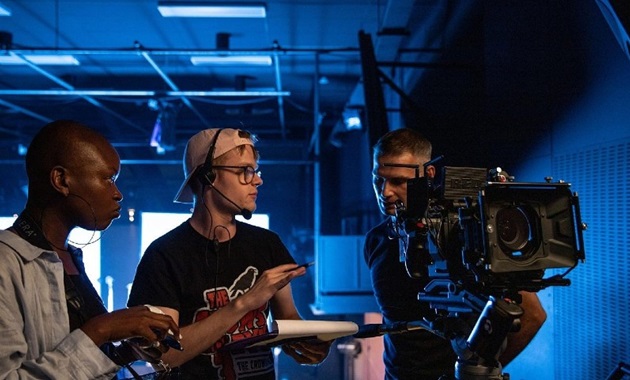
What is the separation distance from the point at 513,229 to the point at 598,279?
1459 mm

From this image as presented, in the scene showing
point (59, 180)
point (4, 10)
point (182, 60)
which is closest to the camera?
point (59, 180)

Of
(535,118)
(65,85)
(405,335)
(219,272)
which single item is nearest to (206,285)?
(219,272)

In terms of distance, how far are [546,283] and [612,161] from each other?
1.39 m

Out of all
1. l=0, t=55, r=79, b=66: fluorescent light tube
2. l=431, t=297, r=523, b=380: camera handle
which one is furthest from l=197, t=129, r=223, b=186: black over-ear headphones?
l=0, t=55, r=79, b=66: fluorescent light tube

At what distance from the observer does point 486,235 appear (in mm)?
1276

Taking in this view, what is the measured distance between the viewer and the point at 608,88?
2514 millimetres

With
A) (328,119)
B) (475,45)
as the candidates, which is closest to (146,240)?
(475,45)

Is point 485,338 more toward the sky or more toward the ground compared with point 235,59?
more toward the ground

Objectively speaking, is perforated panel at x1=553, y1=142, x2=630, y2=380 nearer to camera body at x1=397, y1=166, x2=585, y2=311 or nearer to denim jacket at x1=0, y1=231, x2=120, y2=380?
camera body at x1=397, y1=166, x2=585, y2=311

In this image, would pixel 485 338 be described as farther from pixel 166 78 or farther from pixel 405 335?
pixel 166 78

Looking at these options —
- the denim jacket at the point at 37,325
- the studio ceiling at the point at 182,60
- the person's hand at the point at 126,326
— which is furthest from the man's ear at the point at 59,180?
the studio ceiling at the point at 182,60

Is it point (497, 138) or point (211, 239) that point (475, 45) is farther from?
point (211, 239)

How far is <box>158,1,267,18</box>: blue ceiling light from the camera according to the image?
5371 millimetres

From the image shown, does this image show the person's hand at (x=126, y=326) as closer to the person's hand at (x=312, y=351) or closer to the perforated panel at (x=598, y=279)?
the person's hand at (x=312, y=351)
